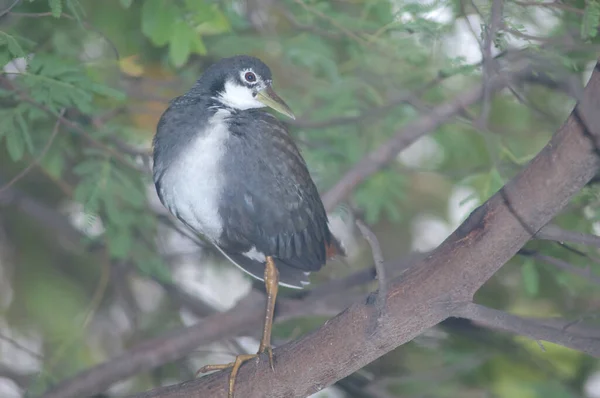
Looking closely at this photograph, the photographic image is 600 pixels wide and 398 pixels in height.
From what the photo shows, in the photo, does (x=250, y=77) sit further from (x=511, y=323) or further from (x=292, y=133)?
(x=511, y=323)

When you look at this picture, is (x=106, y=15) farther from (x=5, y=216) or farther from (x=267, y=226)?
(x=5, y=216)

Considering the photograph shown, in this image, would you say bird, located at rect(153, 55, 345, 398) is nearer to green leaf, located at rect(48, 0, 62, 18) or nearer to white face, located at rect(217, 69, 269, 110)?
white face, located at rect(217, 69, 269, 110)

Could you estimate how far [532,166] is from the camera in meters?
2.53

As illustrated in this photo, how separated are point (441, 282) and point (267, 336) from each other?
95 centimetres

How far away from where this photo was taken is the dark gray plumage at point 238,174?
329 cm

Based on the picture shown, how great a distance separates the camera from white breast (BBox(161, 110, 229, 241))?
3266mm

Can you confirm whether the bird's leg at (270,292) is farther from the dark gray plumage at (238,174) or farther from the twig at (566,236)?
the twig at (566,236)

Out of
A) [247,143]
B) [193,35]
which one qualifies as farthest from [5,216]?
[247,143]

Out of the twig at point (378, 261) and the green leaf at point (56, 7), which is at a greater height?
the green leaf at point (56, 7)

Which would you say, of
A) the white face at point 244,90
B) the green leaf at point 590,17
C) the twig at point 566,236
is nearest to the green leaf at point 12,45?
the white face at point 244,90

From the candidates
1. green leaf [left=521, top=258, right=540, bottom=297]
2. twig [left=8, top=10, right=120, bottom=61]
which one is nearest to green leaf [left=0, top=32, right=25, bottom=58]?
twig [left=8, top=10, right=120, bottom=61]

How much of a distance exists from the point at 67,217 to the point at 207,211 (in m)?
1.88

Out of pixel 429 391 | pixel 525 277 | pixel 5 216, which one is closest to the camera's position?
pixel 525 277

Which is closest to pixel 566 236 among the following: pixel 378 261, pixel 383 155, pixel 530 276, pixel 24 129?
pixel 378 261
